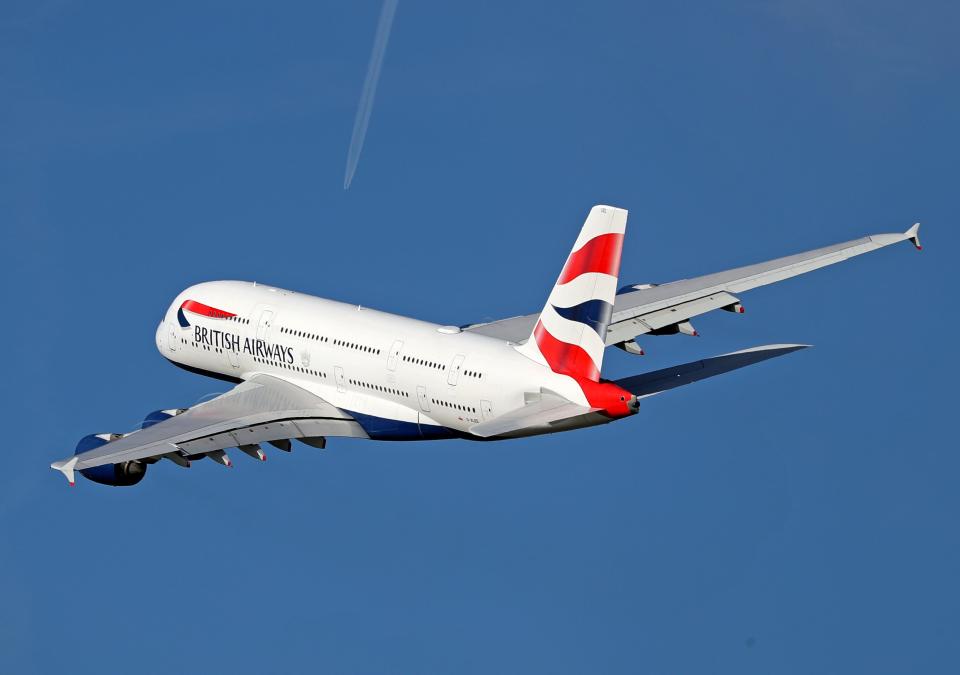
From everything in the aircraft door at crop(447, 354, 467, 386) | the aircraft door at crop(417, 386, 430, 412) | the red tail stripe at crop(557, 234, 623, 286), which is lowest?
the aircraft door at crop(417, 386, 430, 412)

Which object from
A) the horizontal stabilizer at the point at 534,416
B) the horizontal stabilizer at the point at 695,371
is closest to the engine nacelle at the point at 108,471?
the horizontal stabilizer at the point at 534,416

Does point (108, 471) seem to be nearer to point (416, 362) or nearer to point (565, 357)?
point (416, 362)

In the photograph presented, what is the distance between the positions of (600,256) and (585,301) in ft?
6.38

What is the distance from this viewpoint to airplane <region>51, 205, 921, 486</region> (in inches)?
3191

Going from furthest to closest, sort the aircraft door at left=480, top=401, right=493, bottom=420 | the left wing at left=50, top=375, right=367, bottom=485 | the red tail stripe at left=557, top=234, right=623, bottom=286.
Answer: the left wing at left=50, top=375, right=367, bottom=485 → the aircraft door at left=480, top=401, right=493, bottom=420 → the red tail stripe at left=557, top=234, right=623, bottom=286

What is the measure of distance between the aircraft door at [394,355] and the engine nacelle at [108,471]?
1111 centimetres

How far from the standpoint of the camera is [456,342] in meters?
86.9

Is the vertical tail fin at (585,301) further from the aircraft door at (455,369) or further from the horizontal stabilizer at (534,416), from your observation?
the aircraft door at (455,369)

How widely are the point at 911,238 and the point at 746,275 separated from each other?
717cm

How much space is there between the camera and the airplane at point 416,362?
81.1 meters

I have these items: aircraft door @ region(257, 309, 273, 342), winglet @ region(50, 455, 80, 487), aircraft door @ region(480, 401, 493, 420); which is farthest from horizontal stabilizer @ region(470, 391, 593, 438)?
winglet @ region(50, 455, 80, 487)

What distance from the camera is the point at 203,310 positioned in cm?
9769

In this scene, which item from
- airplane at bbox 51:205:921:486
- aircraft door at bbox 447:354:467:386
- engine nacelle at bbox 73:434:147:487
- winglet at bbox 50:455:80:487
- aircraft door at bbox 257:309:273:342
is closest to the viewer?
airplane at bbox 51:205:921:486

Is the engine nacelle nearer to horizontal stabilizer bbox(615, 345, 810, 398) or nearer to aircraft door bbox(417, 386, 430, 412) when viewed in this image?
aircraft door bbox(417, 386, 430, 412)
